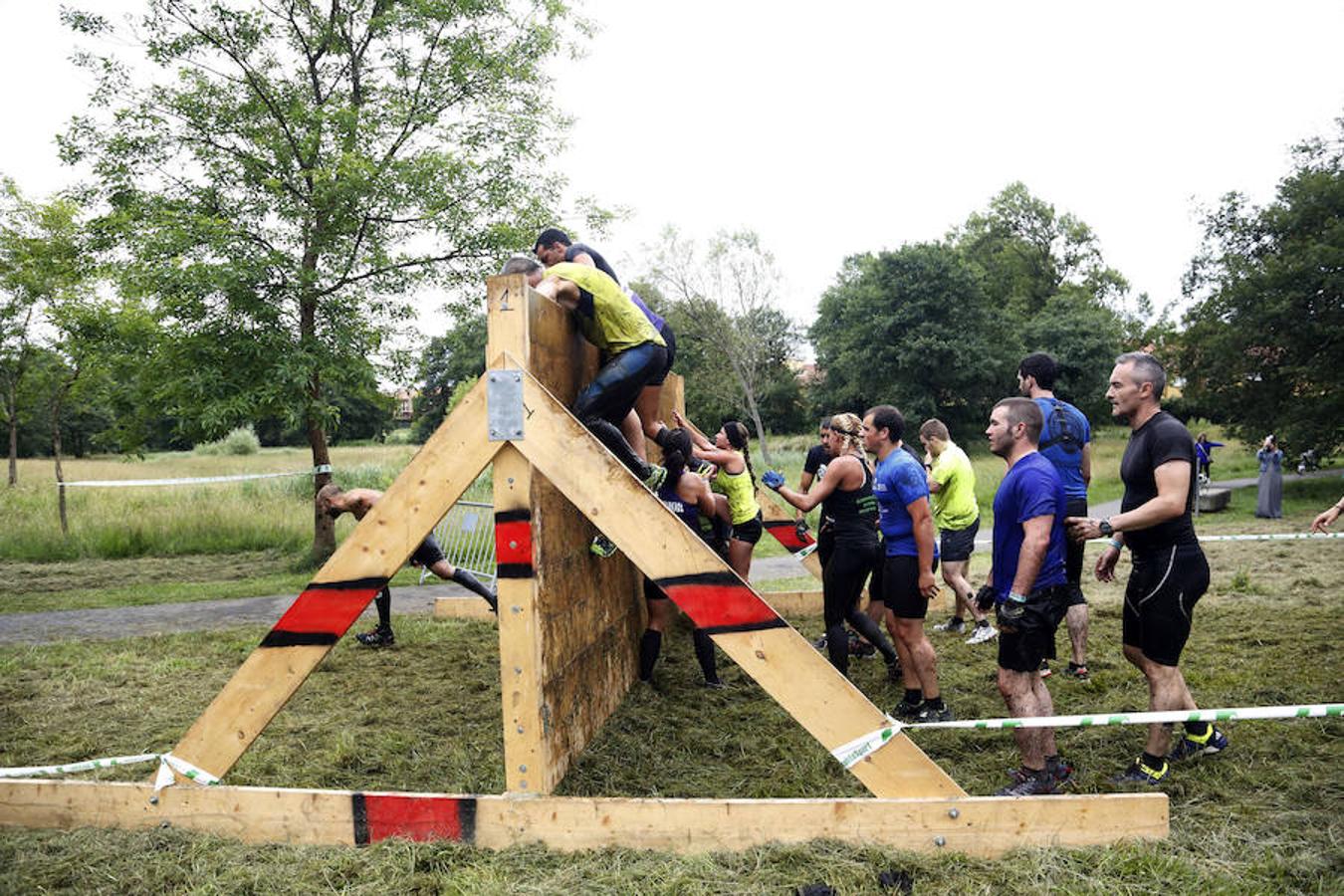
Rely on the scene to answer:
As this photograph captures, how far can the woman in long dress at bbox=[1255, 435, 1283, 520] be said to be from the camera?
17188 millimetres

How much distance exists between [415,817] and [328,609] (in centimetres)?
102

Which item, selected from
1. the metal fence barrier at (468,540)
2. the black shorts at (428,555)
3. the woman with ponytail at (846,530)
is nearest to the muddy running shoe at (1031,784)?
the woman with ponytail at (846,530)

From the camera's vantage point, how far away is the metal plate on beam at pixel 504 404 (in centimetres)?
376

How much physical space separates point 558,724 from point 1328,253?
2536 cm

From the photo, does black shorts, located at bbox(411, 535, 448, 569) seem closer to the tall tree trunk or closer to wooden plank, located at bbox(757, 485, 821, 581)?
wooden plank, located at bbox(757, 485, 821, 581)

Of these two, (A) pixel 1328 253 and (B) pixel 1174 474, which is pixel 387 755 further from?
(A) pixel 1328 253

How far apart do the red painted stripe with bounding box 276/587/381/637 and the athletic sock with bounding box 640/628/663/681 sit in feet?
9.20

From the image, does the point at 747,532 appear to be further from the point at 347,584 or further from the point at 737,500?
the point at 347,584

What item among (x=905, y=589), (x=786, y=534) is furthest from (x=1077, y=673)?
(x=786, y=534)

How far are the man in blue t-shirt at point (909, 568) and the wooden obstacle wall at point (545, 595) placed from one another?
190 cm

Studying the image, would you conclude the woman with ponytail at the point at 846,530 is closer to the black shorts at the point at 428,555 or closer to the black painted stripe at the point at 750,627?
the black painted stripe at the point at 750,627

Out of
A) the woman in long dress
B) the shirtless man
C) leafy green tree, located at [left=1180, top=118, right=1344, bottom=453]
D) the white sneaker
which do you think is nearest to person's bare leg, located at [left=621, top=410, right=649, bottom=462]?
the shirtless man

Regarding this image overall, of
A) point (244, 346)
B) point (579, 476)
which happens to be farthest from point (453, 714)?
point (244, 346)

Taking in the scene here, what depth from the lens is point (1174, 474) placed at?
4078mm
